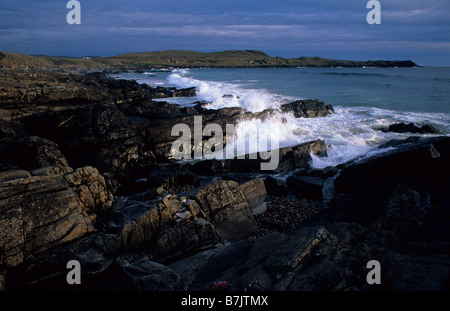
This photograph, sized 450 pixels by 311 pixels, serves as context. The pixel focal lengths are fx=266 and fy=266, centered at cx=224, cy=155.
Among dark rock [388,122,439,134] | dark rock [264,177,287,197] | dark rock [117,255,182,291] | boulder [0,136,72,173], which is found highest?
dark rock [388,122,439,134]

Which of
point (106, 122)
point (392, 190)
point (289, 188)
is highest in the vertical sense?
point (106, 122)

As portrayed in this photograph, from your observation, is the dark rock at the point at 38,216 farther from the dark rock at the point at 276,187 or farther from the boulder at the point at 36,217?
the dark rock at the point at 276,187

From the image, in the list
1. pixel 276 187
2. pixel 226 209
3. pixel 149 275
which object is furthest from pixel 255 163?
pixel 149 275

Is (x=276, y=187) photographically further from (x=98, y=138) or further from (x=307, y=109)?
(x=307, y=109)

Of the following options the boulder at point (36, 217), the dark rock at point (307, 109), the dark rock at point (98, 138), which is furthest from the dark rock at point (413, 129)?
the boulder at point (36, 217)

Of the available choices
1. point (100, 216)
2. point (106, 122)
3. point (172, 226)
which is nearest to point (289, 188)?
point (172, 226)

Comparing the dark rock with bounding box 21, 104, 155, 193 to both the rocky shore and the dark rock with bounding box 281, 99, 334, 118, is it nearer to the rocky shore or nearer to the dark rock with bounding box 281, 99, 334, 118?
the rocky shore

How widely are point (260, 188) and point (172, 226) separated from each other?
4.65 meters

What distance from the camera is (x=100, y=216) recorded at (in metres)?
7.70

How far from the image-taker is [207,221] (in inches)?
316

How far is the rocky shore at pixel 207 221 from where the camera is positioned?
5.43 m

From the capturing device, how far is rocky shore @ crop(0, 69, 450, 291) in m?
5.43

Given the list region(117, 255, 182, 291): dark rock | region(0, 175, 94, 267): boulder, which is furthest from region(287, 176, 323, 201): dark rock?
region(0, 175, 94, 267): boulder

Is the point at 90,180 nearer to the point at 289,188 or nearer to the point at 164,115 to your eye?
the point at 289,188
